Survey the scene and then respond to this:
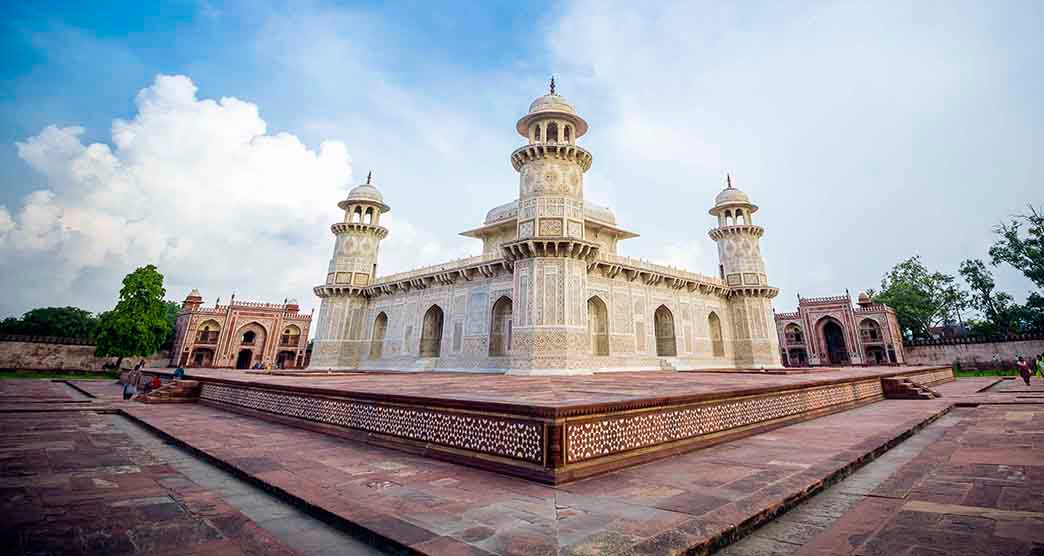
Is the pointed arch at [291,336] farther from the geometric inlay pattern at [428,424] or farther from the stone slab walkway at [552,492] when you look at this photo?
the stone slab walkway at [552,492]

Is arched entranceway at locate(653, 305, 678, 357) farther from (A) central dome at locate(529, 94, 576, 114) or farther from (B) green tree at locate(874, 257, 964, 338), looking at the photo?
(B) green tree at locate(874, 257, 964, 338)

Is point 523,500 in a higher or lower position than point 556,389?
lower

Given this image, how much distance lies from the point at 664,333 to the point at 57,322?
158 ft

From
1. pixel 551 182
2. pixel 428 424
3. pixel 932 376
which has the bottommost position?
pixel 428 424

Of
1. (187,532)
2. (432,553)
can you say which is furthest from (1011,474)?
(187,532)

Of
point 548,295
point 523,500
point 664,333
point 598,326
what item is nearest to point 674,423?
point 523,500

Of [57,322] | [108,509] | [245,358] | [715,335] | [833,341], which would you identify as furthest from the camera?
[57,322]

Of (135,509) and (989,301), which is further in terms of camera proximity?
(989,301)

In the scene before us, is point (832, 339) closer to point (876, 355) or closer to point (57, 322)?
point (876, 355)

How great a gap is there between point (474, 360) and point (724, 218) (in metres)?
15.6

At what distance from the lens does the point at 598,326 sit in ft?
55.6

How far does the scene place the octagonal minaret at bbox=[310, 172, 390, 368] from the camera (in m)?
20.6

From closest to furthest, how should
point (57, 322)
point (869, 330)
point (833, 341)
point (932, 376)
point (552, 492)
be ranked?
point (552, 492), point (932, 376), point (869, 330), point (833, 341), point (57, 322)

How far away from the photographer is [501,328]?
1658cm
